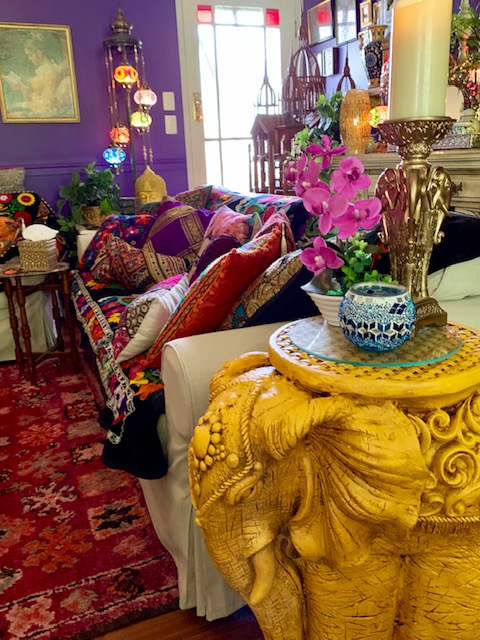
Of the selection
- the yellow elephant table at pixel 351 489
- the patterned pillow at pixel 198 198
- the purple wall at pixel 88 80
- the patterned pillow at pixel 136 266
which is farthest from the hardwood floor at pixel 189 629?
the purple wall at pixel 88 80

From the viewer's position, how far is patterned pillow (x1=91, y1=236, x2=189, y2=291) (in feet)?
8.87

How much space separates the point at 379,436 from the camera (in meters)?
0.76

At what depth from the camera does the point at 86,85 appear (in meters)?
4.53

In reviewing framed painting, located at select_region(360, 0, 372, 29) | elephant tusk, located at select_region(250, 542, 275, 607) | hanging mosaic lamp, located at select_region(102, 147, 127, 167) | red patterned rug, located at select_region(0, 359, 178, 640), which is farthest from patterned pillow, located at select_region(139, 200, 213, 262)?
framed painting, located at select_region(360, 0, 372, 29)

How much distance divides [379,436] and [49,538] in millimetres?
1335

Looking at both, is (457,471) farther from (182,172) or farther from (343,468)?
(182,172)

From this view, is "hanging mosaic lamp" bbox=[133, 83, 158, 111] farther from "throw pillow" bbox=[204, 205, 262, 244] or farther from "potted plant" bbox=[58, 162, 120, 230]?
"throw pillow" bbox=[204, 205, 262, 244]

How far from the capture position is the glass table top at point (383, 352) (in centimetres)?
86

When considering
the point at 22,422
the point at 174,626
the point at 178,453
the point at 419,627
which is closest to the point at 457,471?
the point at 419,627

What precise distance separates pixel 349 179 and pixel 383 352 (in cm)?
30

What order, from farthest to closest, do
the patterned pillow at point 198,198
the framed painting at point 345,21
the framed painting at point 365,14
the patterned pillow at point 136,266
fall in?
the framed painting at point 345,21
the framed painting at point 365,14
the patterned pillow at point 198,198
the patterned pillow at point 136,266

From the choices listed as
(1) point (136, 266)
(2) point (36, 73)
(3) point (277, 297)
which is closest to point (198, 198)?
(1) point (136, 266)

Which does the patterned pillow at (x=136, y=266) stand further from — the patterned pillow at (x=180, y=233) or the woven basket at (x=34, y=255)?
the woven basket at (x=34, y=255)

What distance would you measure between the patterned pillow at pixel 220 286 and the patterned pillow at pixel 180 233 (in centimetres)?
139
